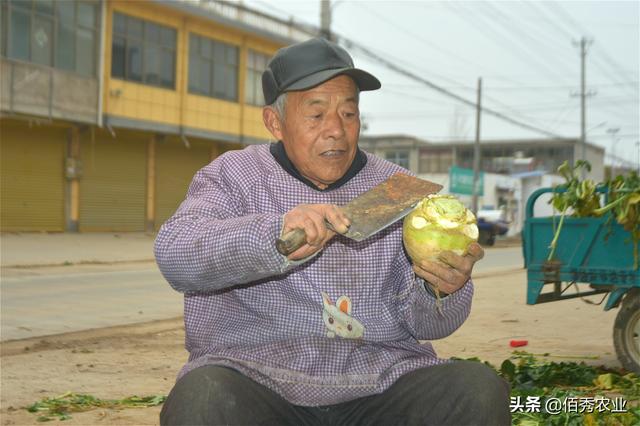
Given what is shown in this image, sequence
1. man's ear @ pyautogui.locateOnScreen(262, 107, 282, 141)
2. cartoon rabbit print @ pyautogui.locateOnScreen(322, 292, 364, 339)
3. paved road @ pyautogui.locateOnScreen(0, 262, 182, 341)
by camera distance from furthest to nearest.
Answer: paved road @ pyautogui.locateOnScreen(0, 262, 182, 341)
man's ear @ pyautogui.locateOnScreen(262, 107, 282, 141)
cartoon rabbit print @ pyautogui.locateOnScreen(322, 292, 364, 339)

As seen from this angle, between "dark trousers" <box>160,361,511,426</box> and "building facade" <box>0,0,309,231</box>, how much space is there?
21607mm

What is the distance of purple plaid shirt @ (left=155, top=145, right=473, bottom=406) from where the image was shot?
2.41 meters

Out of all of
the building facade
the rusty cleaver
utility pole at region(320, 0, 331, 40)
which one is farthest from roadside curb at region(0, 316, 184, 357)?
the building facade

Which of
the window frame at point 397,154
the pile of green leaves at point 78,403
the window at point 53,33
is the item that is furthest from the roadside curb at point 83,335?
the window frame at point 397,154

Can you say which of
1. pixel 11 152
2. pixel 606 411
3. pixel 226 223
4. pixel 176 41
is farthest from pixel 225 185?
pixel 176 41

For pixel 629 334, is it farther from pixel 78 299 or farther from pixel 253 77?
pixel 253 77

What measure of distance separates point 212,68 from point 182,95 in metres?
2.25

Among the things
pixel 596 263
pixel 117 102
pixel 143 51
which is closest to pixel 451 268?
pixel 596 263

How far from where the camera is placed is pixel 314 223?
2125 millimetres

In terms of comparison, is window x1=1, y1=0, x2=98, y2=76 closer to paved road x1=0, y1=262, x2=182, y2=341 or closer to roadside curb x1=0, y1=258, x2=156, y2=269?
roadside curb x1=0, y1=258, x2=156, y2=269

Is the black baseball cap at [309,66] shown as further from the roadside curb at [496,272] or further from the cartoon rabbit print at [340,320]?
the roadside curb at [496,272]

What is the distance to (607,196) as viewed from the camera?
7043mm

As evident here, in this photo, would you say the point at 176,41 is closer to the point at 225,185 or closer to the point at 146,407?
the point at 146,407

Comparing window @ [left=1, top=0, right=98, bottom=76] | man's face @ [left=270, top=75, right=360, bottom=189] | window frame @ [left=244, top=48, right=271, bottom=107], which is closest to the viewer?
man's face @ [left=270, top=75, right=360, bottom=189]
